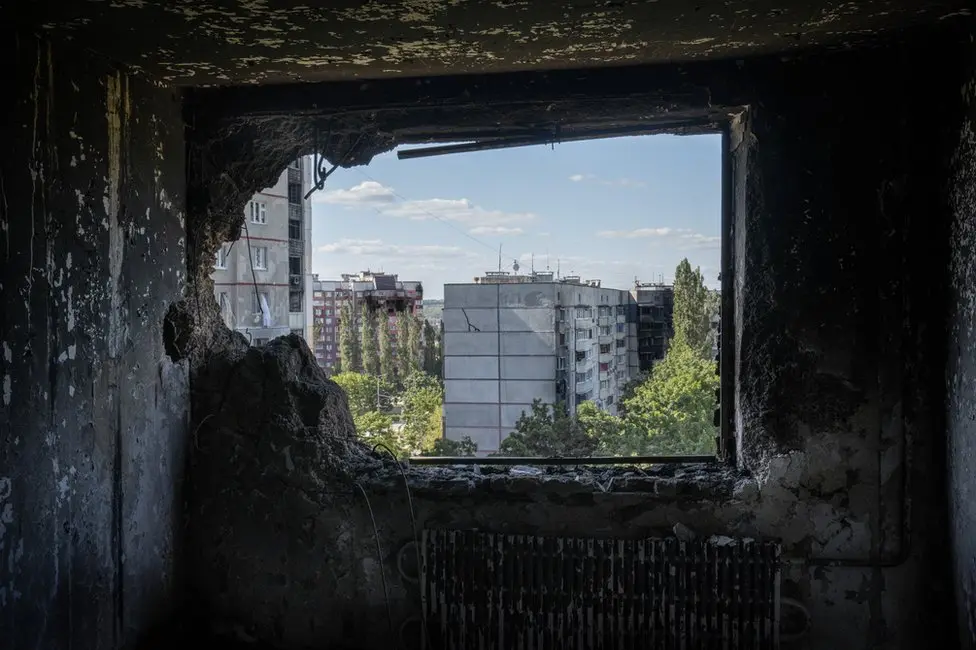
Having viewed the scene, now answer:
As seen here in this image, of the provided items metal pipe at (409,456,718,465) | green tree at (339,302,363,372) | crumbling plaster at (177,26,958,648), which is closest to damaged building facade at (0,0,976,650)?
crumbling plaster at (177,26,958,648)

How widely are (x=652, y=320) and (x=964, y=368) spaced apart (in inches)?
364

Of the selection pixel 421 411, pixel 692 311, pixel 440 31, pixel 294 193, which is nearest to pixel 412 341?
pixel 421 411

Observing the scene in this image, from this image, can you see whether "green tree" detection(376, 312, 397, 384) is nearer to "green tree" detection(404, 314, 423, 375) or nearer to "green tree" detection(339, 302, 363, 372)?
"green tree" detection(404, 314, 423, 375)

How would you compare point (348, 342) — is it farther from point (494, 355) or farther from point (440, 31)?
point (440, 31)

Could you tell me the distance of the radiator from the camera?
2482mm

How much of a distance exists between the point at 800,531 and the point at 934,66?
1.73 m

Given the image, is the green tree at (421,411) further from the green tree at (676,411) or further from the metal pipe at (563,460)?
the metal pipe at (563,460)

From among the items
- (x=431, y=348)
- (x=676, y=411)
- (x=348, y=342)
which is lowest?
(x=676, y=411)

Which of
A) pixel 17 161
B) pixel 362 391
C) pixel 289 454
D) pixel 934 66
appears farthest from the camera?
pixel 362 391

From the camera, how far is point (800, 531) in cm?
251

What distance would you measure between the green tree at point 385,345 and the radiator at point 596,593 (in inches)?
416

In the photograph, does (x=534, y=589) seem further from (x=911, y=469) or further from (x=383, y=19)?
(x=383, y=19)

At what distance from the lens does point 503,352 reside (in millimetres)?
9766

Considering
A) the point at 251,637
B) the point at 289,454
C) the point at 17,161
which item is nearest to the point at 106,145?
the point at 17,161
